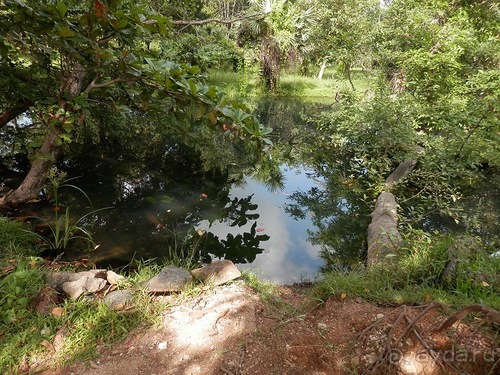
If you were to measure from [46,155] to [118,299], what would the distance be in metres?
2.34

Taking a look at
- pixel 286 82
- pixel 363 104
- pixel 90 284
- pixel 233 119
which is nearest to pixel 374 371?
pixel 233 119

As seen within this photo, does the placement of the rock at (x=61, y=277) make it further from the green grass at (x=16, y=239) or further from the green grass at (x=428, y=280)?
the green grass at (x=428, y=280)

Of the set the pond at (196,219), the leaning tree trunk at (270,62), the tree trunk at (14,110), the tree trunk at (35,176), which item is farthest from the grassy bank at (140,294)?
the leaning tree trunk at (270,62)

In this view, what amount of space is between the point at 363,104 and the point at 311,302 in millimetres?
6328

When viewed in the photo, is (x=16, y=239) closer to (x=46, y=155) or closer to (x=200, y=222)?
(x=46, y=155)

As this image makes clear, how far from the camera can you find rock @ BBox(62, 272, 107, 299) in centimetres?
264

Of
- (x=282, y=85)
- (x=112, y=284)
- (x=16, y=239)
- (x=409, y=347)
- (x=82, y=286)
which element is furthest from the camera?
(x=282, y=85)

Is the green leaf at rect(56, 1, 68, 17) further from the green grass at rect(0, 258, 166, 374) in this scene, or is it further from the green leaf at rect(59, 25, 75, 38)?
the green grass at rect(0, 258, 166, 374)

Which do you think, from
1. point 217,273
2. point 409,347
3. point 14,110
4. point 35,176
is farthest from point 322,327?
point 14,110

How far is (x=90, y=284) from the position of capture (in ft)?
8.83

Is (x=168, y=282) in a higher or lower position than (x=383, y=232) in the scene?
higher

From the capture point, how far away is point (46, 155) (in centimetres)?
388

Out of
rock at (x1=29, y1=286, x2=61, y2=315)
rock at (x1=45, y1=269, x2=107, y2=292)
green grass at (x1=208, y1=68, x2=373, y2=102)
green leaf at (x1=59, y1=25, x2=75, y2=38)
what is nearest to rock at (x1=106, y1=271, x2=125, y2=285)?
rock at (x1=45, y1=269, x2=107, y2=292)

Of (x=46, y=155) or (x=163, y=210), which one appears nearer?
(x=46, y=155)
